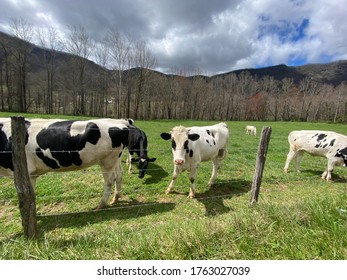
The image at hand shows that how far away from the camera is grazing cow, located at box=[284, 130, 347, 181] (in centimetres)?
738

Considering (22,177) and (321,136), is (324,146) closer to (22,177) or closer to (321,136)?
(321,136)

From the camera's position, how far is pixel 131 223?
420 cm

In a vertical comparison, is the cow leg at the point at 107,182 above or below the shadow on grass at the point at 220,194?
above

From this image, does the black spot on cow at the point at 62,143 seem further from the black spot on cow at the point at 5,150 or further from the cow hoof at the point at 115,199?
the cow hoof at the point at 115,199

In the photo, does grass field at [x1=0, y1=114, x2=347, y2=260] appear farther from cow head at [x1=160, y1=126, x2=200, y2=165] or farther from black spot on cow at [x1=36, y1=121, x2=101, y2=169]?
cow head at [x1=160, y1=126, x2=200, y2=165]

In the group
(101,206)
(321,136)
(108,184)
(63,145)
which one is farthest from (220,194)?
(321,136)

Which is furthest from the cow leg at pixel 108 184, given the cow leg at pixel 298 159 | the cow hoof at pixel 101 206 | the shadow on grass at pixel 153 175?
the cow leg at pixel 298 159

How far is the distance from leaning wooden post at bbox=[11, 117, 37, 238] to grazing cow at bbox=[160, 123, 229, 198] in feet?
9.38

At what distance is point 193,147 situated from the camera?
5637 millimetres

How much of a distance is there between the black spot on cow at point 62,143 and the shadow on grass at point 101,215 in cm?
111

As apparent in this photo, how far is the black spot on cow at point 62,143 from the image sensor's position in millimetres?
4406

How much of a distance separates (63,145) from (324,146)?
28.5 feet

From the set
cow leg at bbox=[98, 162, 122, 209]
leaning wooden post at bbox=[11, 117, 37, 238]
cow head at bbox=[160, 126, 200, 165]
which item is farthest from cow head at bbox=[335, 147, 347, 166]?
leaning wooden post at bbox=[11, 117, 37, 238]
